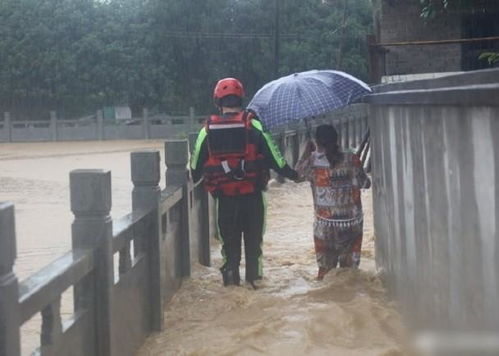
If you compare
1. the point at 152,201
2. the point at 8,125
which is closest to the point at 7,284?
the point at 152,201

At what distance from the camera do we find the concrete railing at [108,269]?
3.14 m

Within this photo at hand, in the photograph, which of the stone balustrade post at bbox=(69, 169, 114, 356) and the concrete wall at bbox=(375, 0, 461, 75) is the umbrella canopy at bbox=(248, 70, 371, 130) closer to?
the stone balustrade post at bbox=(69, 169, 114, 356)

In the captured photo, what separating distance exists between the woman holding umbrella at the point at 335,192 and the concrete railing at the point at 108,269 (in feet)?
3.43

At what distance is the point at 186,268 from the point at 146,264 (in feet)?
4.94

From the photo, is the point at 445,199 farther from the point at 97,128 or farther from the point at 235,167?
the point at 97,128

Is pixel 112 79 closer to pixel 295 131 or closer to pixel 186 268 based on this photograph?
pixel 295 131

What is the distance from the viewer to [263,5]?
147ft

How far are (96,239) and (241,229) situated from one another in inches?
104

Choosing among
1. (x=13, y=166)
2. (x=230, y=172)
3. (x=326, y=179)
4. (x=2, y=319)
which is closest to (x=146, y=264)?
(x=230, y=172)

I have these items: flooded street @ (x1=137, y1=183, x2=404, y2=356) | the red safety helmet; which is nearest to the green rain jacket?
the red safety helmet

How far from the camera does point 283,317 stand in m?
6.00

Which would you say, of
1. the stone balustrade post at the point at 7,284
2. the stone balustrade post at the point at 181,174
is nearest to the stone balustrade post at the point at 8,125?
the stone balustrade post at the point at 181,174

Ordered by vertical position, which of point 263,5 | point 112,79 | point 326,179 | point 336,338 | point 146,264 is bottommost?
point 336,338

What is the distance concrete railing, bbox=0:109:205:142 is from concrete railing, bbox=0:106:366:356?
3599 cm
